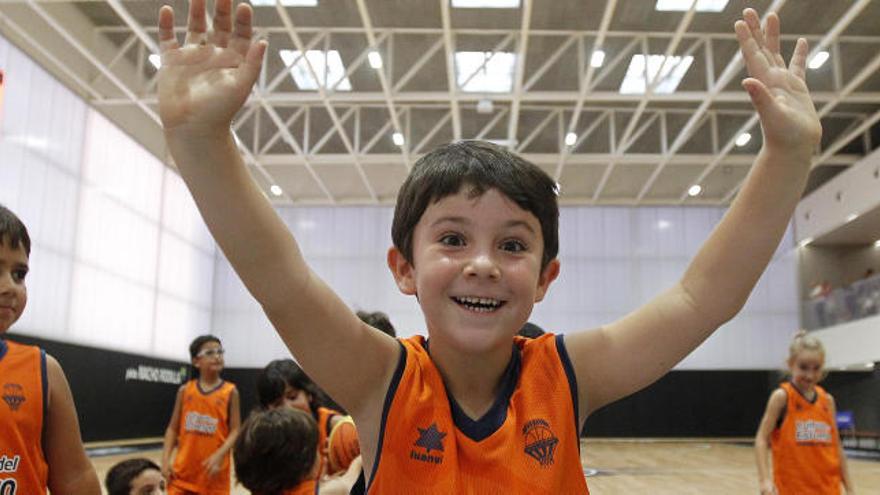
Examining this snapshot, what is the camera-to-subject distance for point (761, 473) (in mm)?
5031

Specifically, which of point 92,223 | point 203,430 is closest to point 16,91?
point 92,223

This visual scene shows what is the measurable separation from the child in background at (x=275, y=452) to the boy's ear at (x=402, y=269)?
4.50 feet

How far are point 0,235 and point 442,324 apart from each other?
1387 mm

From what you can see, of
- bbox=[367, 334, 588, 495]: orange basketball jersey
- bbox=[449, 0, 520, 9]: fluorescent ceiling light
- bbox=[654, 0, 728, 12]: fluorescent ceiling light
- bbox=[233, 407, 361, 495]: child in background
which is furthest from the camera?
bbox=[449, 0, 520, 9]: fluorescent ceiling light

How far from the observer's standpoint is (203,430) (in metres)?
6.71

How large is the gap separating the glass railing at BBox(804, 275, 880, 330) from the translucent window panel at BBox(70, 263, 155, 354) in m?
16.0

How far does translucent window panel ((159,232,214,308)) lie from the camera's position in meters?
19.3

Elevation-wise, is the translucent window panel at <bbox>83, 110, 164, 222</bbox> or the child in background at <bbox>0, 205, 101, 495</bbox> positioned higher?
the translucent window panel at <bbox>83, 110, 164, 222</bbox>

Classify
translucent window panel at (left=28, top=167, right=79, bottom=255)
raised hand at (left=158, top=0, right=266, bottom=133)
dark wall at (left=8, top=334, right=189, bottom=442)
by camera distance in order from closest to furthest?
raised hand at (left=158, top=0, right=266, bottom=133)
translucent window panel at (left=28, top=167, right=79, bottom=255)
dark wall at (left=8, top=334, right=189, bottom=442)

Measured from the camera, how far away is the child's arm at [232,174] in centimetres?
125

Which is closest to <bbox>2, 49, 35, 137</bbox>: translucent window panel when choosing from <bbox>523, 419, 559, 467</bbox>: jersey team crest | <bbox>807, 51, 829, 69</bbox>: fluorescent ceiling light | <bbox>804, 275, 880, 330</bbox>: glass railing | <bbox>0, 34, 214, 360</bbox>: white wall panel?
<bbox>0, 34, 214, 360</bbox>: white wall panel

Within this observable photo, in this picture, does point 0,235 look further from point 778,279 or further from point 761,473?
point 778,279

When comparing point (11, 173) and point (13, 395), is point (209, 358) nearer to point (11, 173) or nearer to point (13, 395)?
point (13, 395)

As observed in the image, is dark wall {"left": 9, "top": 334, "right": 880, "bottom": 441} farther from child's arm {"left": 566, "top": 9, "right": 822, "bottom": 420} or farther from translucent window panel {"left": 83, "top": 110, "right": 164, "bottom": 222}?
child's arm {"left": 566, "top": 9, "right": 822, "bottom": 420}
